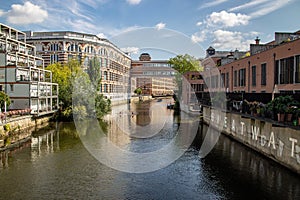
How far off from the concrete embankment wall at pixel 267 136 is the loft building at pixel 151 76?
4768 cm

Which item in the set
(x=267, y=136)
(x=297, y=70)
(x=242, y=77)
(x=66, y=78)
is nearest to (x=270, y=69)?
(x=297, y=70)

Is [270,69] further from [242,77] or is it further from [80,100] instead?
[80,100]

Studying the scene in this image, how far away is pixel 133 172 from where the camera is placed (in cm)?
1706

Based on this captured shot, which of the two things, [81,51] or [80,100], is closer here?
[80,100]

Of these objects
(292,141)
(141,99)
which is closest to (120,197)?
(292,141)

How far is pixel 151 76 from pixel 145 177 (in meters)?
92.4

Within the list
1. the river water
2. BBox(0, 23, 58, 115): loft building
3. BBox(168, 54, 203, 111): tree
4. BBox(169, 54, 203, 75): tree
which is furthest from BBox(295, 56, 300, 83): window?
BBox(169, 54, 203, 75): tree

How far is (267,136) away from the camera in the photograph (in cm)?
1972

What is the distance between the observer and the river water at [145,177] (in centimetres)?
1373

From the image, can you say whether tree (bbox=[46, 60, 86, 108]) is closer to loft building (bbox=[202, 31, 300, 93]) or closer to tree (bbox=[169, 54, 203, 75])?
loft building (bbox=[202, 31, 300, 93])

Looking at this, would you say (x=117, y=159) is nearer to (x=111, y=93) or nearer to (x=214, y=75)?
(x=214, y=75)

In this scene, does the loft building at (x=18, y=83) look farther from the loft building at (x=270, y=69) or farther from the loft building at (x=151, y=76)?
the loft building at (x=151, y=76)

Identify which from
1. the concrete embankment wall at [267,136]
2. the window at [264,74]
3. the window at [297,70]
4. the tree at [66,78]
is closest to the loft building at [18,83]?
the tree at [66,78]

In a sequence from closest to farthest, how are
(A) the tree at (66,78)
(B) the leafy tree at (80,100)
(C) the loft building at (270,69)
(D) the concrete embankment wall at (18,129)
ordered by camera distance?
(D) the concrete embankment wall at (18,129) → (C) the loft building at (270,69) → (B) the leafy tree at (80,100) → (A) the tree at (66,78)
